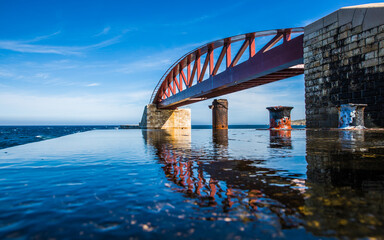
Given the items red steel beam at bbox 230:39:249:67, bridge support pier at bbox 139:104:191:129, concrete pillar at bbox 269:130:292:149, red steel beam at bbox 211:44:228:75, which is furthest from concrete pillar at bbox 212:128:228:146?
bridge support pier at bbox 139:104:191:129

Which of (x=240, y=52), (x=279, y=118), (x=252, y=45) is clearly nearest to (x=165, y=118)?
(x=240, y=52)

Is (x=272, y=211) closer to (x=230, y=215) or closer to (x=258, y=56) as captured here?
(x=230, y=215)

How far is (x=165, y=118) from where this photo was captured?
139 ft

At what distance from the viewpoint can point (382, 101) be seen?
8.64 m

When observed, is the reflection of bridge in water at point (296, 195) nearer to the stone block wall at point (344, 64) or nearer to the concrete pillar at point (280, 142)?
the concrete pillar at point (280, 142)

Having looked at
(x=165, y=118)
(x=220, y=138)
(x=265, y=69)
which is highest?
(x=265, y=69)

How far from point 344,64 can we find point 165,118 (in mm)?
34267

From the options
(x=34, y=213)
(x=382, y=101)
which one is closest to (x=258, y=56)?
(x=382, y=101)

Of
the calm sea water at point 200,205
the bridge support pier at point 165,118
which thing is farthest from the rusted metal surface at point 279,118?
the bridge support pier at point 165,118

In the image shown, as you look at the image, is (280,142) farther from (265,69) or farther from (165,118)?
(165,118)

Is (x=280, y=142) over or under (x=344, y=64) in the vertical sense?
under

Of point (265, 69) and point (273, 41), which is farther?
point (273, 41)

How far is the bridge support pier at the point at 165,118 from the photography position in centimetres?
4107

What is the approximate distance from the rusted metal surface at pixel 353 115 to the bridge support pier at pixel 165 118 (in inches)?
1327
